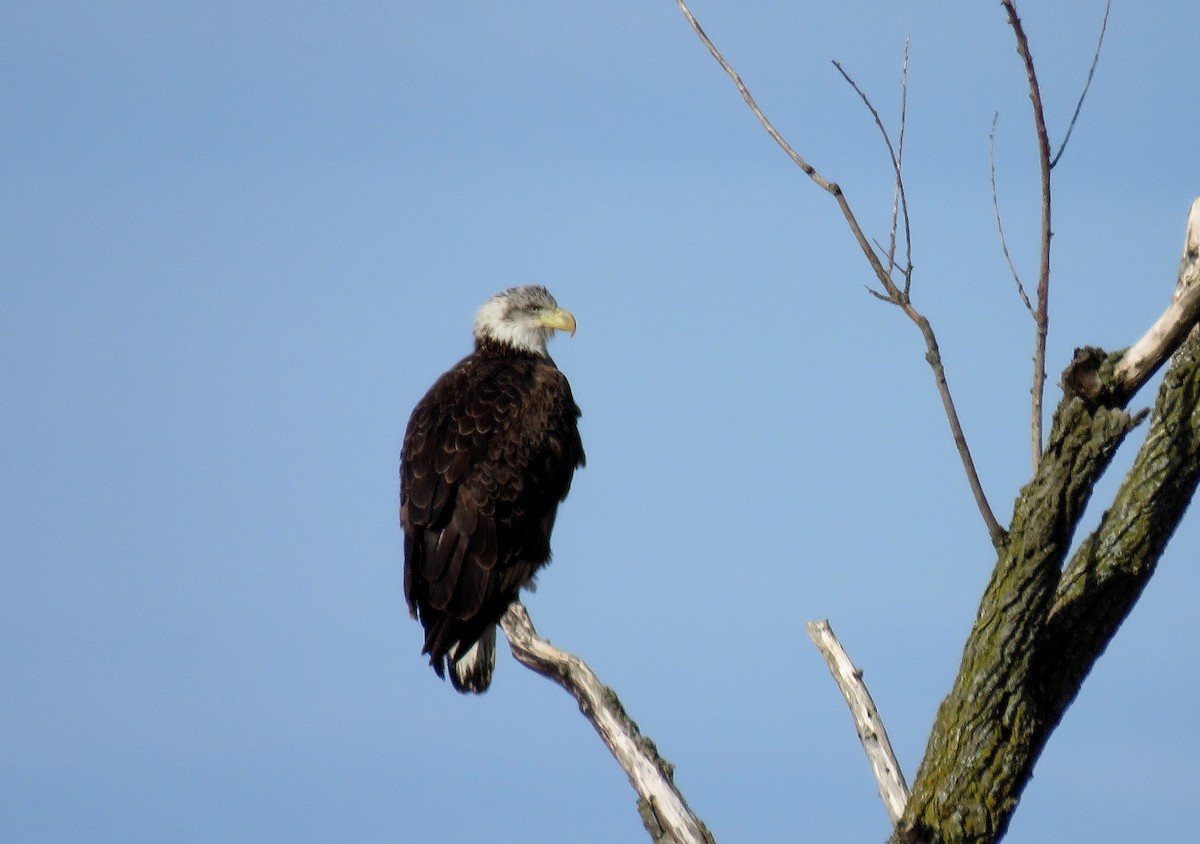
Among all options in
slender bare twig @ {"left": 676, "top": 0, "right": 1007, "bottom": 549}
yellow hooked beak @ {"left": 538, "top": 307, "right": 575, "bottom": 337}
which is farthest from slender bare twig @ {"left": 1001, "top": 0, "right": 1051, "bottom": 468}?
yellow hooked beak @ {"left": 538, "top": 307, "right": 575, "bottom": 337}

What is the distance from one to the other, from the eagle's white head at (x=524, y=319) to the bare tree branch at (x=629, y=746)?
261 cm

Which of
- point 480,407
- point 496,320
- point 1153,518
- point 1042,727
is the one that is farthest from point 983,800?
point 496,320

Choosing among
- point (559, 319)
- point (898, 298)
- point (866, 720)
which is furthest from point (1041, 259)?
point (559, 319)

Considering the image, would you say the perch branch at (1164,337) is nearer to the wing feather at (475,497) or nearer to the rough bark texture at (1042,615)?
the rough bark texture at (1042,615)

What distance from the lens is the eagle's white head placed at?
28.8 ft

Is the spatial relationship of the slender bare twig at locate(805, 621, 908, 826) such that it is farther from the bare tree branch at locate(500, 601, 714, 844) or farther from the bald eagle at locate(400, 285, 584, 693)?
the bald eagle at locate(400, 285, 584, 693)

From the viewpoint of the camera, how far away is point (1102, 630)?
4.36 meters

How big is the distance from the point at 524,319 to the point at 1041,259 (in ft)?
15.8

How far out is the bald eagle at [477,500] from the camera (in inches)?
286

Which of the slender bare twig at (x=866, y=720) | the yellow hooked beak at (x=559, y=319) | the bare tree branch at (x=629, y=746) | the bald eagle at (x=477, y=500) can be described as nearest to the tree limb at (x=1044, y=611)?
the slender bare twig at (x=866, y=720)

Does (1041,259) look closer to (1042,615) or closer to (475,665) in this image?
(1042,615)

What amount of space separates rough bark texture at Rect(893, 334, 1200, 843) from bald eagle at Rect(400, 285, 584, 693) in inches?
130

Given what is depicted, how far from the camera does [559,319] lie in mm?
8773

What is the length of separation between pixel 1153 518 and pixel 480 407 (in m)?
4.11
